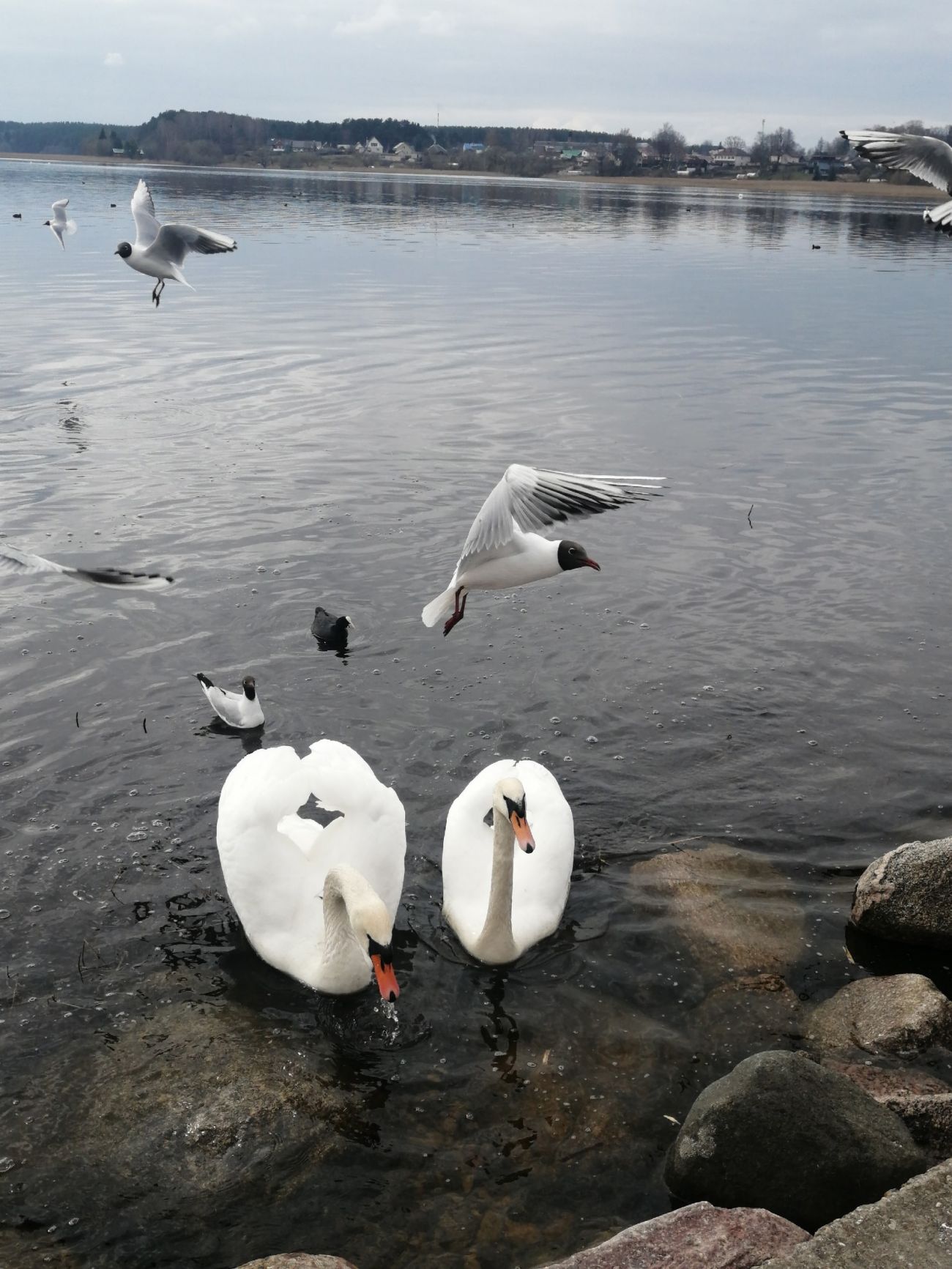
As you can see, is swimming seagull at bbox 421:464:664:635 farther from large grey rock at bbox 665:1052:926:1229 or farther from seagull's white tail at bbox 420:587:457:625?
large grey rock at bbox 665:1052:926:1229

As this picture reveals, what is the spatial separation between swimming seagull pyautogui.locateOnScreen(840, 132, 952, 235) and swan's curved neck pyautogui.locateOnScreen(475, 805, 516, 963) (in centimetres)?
890

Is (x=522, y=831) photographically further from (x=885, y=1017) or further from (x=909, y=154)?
(x=909, y=154)

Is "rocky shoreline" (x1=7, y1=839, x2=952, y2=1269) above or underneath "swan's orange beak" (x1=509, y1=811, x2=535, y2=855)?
underneath

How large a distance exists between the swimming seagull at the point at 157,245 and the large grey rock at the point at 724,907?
13.6m

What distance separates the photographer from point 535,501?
8.09 metres

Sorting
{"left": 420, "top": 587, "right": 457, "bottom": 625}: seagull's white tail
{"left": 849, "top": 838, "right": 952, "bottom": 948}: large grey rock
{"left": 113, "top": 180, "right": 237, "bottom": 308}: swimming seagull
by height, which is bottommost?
{"left": 849, "top": 838, "right": 952, "bottom": 948}: large grey rock

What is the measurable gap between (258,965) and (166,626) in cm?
516

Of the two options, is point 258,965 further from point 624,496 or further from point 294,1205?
point 624,496

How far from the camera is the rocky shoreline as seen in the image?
15.1 ft

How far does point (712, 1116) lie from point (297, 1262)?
5.81ft

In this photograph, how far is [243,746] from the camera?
9.20 metres

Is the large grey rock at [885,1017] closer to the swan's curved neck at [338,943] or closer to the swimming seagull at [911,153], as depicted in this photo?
the swan's curved neck at [338,943]

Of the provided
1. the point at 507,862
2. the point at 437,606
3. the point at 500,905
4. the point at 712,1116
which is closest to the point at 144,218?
the point at 437,606

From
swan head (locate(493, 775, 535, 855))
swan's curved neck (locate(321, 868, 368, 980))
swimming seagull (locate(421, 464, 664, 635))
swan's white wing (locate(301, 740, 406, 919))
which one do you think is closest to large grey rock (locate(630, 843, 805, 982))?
swan head (locate(493, 775, 535, 855))
